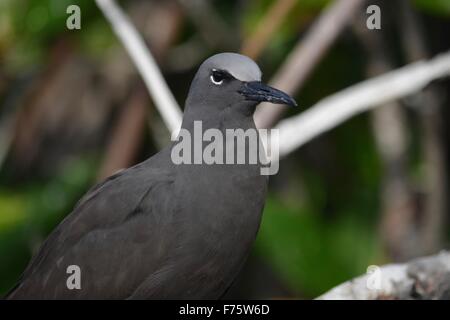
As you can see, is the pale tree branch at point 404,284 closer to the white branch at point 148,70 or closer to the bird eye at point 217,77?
the bird eye at point 217,77

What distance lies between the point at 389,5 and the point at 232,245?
3607mm

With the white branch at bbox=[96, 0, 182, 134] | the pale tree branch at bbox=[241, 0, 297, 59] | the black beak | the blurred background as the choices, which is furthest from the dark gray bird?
the blurred background

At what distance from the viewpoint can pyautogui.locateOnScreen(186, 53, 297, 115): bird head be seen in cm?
419

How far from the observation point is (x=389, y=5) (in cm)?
731

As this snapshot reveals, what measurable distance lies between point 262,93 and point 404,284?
1.05m

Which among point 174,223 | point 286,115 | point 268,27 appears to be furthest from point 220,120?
point 286,115

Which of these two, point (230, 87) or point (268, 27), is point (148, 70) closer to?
point (268, 27)

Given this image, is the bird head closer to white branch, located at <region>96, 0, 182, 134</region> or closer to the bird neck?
the bird neck

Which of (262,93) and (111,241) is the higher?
(262,93)

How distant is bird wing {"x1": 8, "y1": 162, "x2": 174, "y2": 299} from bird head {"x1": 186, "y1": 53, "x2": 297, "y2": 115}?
34 centimetres

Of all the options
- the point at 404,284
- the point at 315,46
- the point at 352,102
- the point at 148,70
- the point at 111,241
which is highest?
the point at 315,46

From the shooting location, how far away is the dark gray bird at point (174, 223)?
4164 millimetres

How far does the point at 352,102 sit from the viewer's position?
5535 millimetres
